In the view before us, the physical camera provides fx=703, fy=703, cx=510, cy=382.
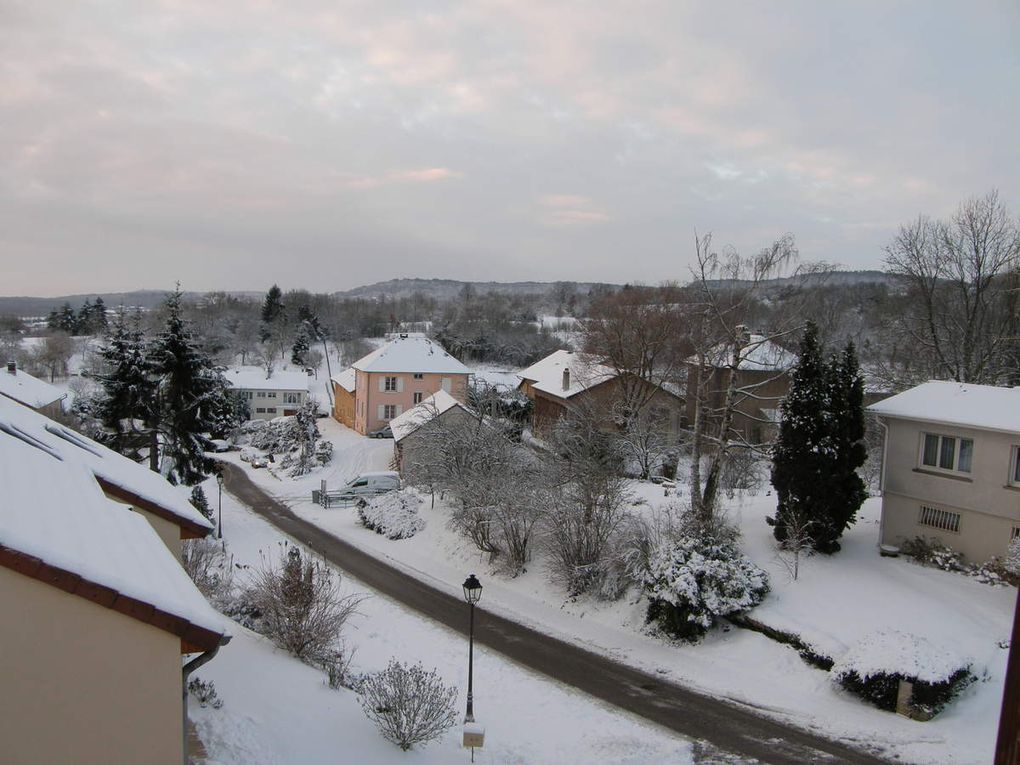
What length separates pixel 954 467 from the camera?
61.2ft

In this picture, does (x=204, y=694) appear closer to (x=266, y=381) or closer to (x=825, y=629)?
(x=825, y=629)

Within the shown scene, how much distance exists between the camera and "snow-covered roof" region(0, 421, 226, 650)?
5.58m

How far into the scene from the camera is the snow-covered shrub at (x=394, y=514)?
30219 millimetres

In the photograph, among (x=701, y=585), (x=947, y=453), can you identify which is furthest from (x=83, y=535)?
(x=947, y=453)

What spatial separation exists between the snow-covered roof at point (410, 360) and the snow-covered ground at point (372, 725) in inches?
1282

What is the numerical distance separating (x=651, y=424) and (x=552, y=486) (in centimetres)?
1503

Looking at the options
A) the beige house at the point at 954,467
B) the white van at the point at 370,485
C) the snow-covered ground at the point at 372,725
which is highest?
the beige house at the point at 954,467

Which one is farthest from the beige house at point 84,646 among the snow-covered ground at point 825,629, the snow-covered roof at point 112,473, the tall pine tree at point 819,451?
the tall pine tree at point 819,451

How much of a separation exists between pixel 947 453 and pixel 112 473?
19.6m

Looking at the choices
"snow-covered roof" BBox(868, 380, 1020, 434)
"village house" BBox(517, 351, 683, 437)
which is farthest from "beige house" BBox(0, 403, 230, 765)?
"village house" BBox(517, 351, 683, 437)

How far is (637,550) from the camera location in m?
20.4

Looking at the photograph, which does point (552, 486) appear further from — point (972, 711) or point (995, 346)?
point (995, 346)

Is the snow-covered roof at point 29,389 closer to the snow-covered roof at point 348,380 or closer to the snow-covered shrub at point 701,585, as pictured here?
the snow-covered roof at point 348,380

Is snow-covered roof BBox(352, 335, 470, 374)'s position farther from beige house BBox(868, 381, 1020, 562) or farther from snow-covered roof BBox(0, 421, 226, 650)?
snow-covered roof BBox(0, 421, 226, 650)
